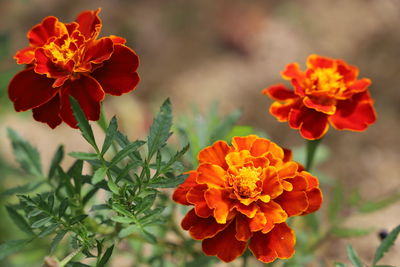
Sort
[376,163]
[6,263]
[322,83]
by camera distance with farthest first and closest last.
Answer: [376,163]
[6,263]
[322,83]

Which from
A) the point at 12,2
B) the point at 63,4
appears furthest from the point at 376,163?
the point at 12,2

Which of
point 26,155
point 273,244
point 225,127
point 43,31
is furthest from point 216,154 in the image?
point 26,155

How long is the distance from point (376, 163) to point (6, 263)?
2.01 m

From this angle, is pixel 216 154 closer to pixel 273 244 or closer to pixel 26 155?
pixel 273 244

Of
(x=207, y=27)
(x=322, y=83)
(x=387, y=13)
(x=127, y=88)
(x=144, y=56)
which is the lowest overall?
(x=144, y=56)

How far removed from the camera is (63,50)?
47.6 inches

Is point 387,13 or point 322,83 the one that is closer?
point 322,83

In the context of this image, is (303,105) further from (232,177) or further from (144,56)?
(144,56)

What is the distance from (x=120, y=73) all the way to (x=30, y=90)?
22cm

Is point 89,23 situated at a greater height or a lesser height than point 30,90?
greater

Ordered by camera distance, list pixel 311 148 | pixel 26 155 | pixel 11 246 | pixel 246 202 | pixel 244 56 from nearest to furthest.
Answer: pixel 246 202 < pixel 11 246 < pixel 311 148 < pixel 26 155 < pixel 244 56

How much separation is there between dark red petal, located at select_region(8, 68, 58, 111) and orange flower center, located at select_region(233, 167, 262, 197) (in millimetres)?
470

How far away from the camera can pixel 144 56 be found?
362cm

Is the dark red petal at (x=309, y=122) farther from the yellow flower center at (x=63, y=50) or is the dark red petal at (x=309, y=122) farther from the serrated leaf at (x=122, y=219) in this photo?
the yellow flower center at (x=63, y=50)
